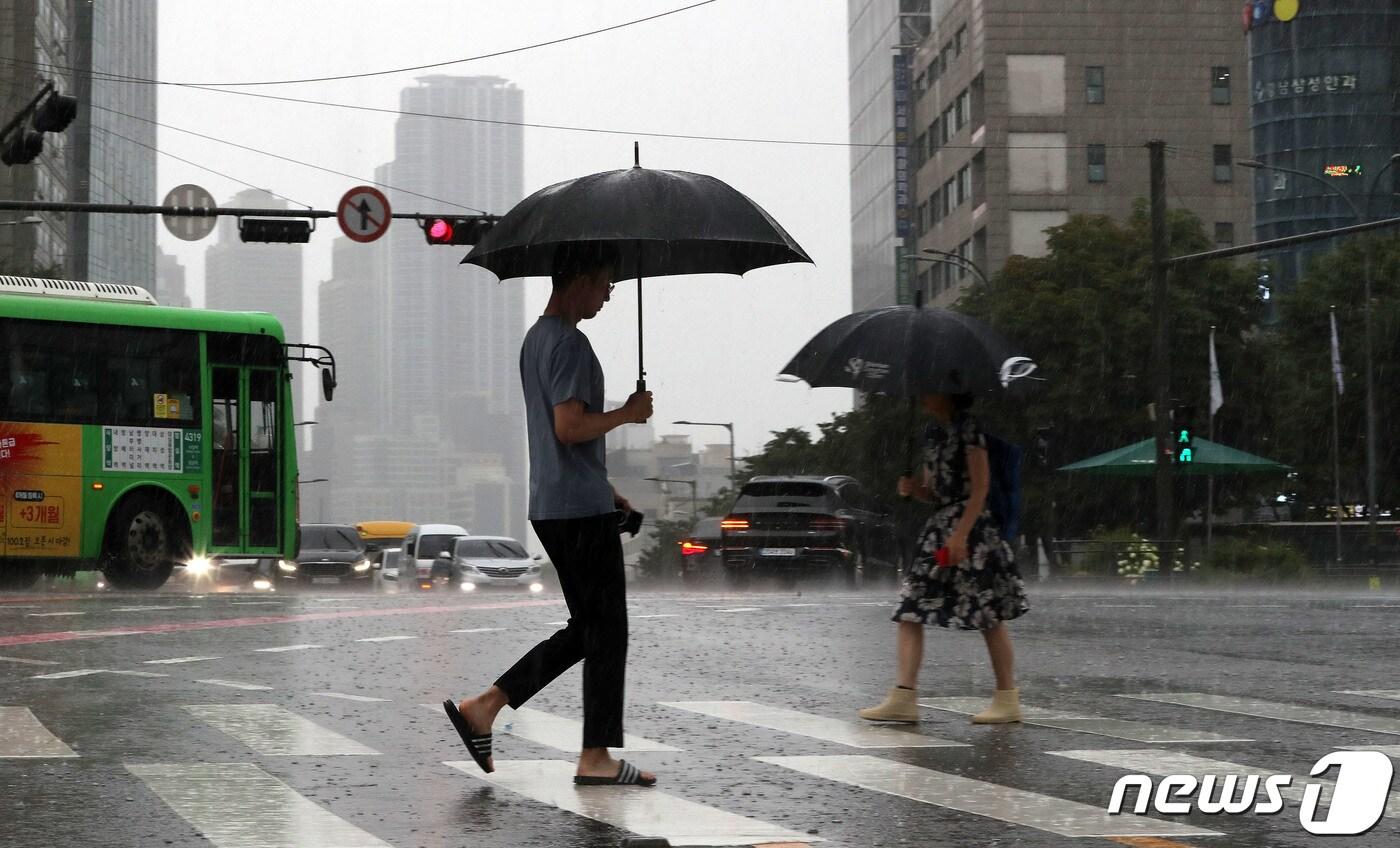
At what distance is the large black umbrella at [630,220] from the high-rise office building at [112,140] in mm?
82644

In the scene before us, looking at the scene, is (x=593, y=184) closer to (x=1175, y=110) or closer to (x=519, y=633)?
(x=519, y=633)

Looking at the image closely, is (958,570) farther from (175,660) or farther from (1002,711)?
(175,660)

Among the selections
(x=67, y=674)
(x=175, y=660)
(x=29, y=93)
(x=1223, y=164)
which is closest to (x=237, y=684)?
(x=67, y=674)

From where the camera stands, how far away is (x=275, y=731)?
9070 millimetres

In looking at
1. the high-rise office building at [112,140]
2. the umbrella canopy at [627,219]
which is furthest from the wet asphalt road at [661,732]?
the high-rise office building at [112,140]

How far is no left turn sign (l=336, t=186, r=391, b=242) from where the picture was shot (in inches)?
1125

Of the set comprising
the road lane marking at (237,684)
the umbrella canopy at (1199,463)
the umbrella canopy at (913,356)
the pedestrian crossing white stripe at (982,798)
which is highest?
the umbrella canopy at (913,356)

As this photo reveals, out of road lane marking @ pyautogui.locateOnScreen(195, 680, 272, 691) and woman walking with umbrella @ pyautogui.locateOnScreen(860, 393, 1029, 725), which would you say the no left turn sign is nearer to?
road lane marking @ pyautogui.locateOnScreen(195, 680, 272, 691)

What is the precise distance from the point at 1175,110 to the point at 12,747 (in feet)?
257

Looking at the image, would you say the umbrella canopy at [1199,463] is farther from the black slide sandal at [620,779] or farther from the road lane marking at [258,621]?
the black slide sandal at [620,779]

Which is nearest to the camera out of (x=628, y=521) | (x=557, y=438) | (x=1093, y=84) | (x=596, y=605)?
(x=557, y=438)

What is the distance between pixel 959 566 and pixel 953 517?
0.22 meters

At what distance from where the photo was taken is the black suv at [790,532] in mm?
28828

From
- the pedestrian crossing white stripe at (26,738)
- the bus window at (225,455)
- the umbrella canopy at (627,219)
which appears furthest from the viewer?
the bus window at (225,455)
